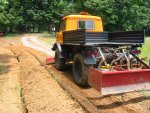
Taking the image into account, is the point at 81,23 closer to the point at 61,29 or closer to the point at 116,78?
the point at 61,29

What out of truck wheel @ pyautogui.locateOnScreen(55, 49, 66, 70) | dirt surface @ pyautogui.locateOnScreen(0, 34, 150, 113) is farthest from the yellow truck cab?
dirt surface @ pyautogui.locateOnScreen(0, 34, 150, 113)

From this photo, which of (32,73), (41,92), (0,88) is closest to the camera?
(41,92)

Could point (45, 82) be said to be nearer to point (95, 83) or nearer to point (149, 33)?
point (95, 83)

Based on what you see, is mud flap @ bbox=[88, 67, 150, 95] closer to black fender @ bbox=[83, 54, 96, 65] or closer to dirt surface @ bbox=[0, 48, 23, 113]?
black fender @ bbox=[83, 54, 96, 65]

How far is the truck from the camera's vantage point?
7.71m

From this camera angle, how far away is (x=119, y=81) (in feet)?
25.3

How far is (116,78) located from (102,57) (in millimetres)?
1748

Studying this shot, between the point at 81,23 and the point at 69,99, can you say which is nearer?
the point at 69,99

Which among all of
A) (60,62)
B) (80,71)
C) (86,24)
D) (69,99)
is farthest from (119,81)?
(60,62)

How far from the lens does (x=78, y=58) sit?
10.2 m

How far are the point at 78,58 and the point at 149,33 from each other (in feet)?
179

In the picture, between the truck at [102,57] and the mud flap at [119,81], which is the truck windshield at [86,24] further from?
the mud flap at [119,81]

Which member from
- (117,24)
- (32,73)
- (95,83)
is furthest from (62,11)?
(95,83)

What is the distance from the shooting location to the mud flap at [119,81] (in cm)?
753
